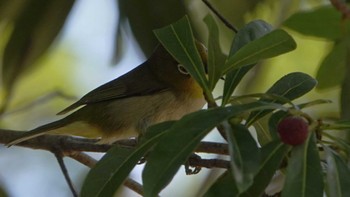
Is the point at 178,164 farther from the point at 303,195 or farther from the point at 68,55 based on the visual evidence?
the point at 68,55

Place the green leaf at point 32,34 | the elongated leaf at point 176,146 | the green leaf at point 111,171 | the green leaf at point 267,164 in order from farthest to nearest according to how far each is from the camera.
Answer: the green leaf at point 32,34
the green leaf at point 111,171
the green leaf at point 267,164
the elongated leaf at point 176,146

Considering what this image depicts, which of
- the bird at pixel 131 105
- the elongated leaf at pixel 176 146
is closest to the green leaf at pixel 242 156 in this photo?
the elongated leaf at pixel 176 146

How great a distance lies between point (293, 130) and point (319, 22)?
970 millimetres

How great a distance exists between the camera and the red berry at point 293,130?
172 centimetres

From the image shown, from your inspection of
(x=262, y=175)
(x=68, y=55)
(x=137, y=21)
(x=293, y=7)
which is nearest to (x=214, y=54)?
(x=262, y=175)

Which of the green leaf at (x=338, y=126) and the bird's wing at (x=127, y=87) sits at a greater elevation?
the green leaf at (x=338, y=126)

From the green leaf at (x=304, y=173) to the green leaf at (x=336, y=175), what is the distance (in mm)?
36

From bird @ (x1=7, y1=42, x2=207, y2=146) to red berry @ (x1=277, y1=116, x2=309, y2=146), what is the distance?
4.47 ft

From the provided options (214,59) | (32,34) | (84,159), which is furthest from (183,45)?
(32,34)

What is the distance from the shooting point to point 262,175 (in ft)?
5.91

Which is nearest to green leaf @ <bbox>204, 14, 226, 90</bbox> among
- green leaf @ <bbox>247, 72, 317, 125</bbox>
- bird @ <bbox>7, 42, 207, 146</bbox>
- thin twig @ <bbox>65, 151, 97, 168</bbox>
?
green leaf @ <bbox>247, 72, 317, 125</bbox>

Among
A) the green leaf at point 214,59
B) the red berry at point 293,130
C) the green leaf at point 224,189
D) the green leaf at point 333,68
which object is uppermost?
the green leaf at point 214,59

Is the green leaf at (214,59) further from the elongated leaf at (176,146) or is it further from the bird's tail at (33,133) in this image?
the bird's tail at (33,133)

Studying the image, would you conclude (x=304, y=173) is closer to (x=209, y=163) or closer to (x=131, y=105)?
(x=209, y=163)
